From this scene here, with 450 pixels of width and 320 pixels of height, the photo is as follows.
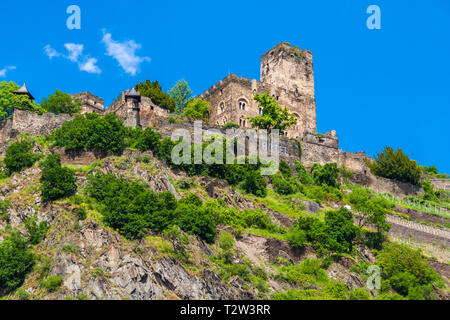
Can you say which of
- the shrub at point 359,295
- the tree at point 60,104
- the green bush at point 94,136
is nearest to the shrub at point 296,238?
the shrub at point 359,295

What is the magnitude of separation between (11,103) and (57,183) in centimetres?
1700

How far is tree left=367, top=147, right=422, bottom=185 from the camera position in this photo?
187 ft

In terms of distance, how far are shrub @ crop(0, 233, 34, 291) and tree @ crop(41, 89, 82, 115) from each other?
23.1 metres

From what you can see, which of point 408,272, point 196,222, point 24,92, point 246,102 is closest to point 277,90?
point 246,102

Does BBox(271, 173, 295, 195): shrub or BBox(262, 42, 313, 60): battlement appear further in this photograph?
BBox(262, 42, 313, 60): battlement

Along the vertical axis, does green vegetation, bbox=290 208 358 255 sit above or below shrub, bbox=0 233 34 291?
above

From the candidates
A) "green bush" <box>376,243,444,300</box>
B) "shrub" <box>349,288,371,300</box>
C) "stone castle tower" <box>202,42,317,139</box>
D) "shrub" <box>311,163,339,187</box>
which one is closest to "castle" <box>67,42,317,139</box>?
"stone castle tower" <box>202,42,317,139</box>

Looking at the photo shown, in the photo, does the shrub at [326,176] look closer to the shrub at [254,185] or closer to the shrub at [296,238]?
the shrub at [254,185]

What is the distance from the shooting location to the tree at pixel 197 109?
56375 millimetres

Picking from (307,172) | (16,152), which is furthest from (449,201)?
(16,152)

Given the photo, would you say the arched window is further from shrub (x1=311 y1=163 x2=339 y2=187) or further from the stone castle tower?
shrub (x1=311 y1=163 x2=339 y2=187)

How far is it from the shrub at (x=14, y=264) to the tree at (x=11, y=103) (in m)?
20.3

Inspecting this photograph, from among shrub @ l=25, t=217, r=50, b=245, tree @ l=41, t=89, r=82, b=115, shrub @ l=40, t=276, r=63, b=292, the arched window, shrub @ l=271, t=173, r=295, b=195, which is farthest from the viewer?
the arched window

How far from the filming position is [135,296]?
97.2 ft
